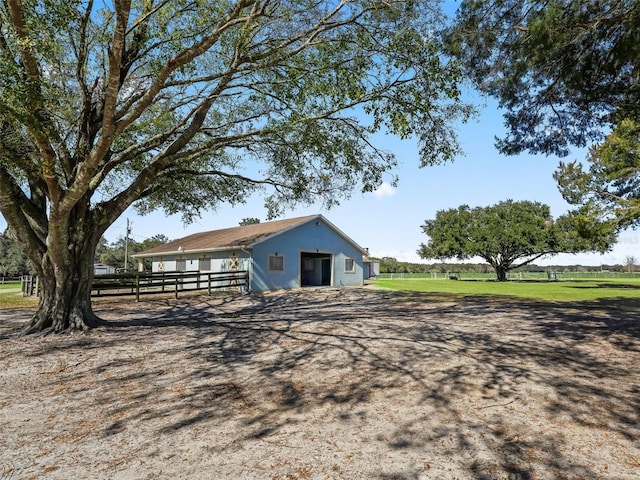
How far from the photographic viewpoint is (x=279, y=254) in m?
23.4

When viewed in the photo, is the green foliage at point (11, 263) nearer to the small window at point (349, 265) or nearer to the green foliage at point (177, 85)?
the small window at point (349, 265)

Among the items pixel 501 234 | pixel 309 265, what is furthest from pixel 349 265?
pixel 501 234

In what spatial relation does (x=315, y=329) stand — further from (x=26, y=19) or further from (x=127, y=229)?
(x=127, y=229)

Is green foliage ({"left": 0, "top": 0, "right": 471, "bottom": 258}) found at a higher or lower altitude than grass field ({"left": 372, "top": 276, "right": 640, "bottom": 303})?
higher

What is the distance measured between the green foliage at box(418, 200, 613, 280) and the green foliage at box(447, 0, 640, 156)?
1501 inches

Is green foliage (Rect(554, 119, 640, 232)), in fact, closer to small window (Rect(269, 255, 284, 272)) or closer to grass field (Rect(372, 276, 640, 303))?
grass field (Rect(372, 276, 640, 303))

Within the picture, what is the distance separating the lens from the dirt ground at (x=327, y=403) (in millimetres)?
3402

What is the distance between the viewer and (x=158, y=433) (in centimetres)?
401

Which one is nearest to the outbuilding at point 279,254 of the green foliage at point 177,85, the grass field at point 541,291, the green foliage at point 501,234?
the grass field at point 541,291

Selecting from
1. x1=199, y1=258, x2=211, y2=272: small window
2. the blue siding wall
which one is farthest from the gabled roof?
x1=199, y1=258, x2=211, y2=272: small window

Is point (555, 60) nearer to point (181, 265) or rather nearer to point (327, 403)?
point (327, 403)

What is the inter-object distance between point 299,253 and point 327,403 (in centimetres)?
1973

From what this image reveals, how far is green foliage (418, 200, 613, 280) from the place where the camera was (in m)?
43.2

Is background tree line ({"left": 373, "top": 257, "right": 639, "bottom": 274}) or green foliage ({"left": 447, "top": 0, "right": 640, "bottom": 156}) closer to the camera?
green foliage ({"left": 447, "top": 0, "right": 640, "bottom": 156})
